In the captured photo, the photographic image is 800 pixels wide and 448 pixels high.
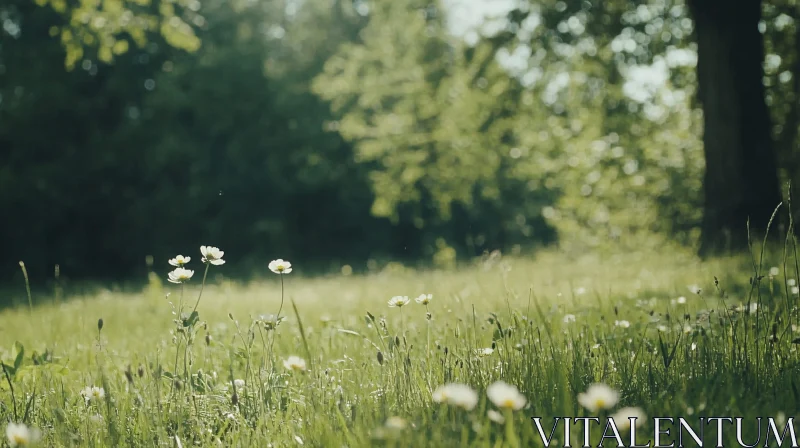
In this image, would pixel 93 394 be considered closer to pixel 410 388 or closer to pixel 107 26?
pixel 410 388

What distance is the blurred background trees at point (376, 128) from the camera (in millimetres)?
8516

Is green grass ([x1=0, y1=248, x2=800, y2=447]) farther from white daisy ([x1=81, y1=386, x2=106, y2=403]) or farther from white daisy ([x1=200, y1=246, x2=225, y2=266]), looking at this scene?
white daisy ([x1=200, y1=246, x2=225, y2=266])

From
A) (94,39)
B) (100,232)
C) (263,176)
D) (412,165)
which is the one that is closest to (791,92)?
(412,165)

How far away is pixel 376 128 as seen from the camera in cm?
1691

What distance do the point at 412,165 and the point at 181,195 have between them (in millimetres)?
15810

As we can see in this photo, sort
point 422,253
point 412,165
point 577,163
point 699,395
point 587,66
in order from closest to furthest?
point 699,395 → point 587,66 → point 577,163 → point 412,165 → point 422,253

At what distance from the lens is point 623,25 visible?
10.4m

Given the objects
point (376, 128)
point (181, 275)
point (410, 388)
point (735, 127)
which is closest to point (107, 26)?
point (181, 275)

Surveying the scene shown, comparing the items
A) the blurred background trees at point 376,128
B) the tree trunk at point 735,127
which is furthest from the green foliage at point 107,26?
the tree trunk at point 735,127

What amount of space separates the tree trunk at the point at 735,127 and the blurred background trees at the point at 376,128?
3cm

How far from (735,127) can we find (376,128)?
392 inches

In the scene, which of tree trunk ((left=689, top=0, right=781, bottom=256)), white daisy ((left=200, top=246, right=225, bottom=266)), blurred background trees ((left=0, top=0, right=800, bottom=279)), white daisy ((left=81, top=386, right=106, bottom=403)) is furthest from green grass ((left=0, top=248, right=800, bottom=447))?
tree trunk ((left=689, top=0, right=781, bottom=256))

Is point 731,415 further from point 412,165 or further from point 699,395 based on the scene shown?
point 412,165

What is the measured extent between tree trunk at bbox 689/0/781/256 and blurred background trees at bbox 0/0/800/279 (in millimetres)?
25
